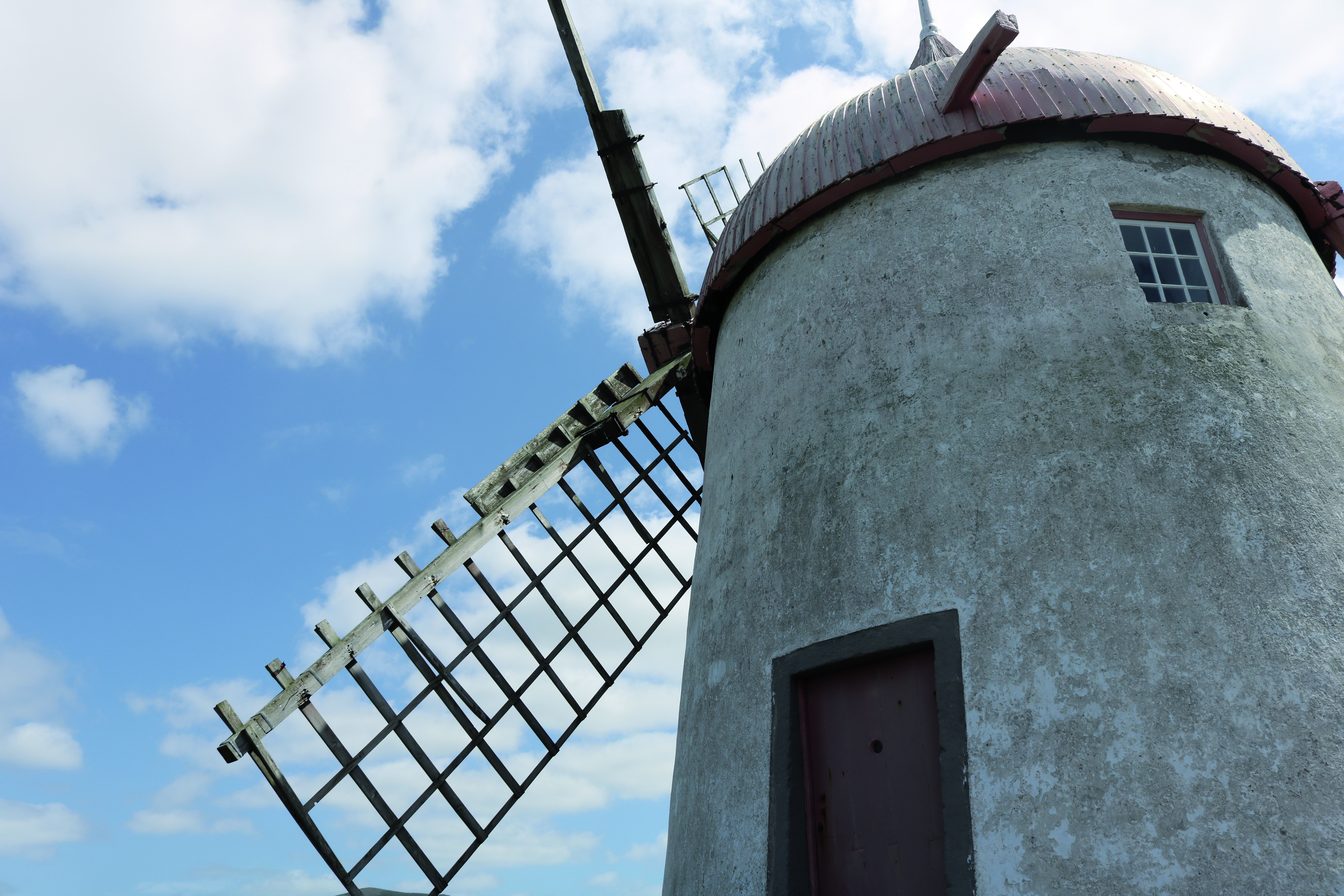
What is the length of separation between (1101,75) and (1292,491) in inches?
107

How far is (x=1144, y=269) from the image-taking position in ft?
16.6

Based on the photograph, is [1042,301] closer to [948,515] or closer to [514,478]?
[948,515]

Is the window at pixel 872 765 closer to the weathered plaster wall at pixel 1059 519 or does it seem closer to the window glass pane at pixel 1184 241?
the weathered plaster wall at pixel 1059 519

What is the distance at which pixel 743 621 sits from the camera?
524 centimetres

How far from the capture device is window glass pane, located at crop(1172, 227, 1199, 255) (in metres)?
5.20

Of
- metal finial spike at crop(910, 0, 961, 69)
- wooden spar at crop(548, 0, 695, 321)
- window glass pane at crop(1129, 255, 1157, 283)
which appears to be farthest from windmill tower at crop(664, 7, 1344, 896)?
wooden spar at crop(548, 0, 695, 321)

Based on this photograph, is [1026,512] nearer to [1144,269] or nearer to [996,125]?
[1144,269]

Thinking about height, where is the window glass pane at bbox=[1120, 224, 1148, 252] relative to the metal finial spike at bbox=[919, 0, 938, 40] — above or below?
below

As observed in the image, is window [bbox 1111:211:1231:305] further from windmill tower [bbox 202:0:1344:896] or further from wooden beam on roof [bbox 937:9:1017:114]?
wooden beam on roof [bbox 937:9:1017:114]

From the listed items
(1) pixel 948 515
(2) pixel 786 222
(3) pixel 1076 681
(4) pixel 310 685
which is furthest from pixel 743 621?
(4) pixel 310 685

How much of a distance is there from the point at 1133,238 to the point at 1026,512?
1916 mm

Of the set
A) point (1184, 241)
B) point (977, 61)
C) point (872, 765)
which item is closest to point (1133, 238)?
point (1184, 241)

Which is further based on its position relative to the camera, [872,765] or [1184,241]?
[1184,241]

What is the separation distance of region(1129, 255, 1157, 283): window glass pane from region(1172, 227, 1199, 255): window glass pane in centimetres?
24
